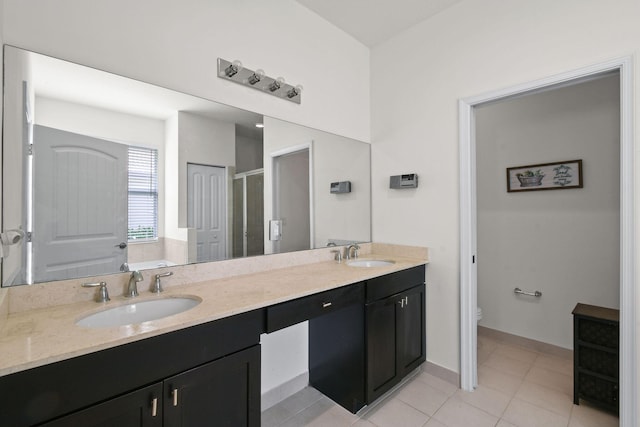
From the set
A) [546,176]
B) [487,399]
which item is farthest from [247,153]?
[546,176]

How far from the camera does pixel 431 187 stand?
2.34 metres

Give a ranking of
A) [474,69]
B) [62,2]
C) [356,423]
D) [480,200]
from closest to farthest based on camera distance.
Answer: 1. [62,2]
2. [356,423]
3. [474,69]
4. [480,200]

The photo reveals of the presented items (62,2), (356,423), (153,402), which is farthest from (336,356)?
(62,2)

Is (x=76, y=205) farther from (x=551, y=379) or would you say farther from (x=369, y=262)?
(x=551, y=379)

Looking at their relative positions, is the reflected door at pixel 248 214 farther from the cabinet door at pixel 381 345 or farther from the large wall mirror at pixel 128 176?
the cabinet door at pixel 381 345

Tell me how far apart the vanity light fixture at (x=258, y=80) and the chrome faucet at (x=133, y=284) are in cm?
120

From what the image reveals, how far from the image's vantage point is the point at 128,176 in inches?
57.6

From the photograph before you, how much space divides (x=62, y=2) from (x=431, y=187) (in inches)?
93.2

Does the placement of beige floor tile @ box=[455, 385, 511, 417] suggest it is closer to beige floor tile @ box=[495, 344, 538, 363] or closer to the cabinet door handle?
beige floor tile @ box=[495, 344, 538, 363]

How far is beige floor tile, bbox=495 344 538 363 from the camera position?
255 centimetres

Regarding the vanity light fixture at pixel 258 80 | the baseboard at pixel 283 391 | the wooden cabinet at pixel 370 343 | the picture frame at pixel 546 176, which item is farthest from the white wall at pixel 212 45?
the baseboard at pixel 283 391

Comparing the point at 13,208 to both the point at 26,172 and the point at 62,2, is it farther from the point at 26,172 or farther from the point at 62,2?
the point at 62,2

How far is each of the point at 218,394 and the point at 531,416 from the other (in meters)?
1.90

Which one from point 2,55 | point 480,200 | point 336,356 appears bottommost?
point 336,356
